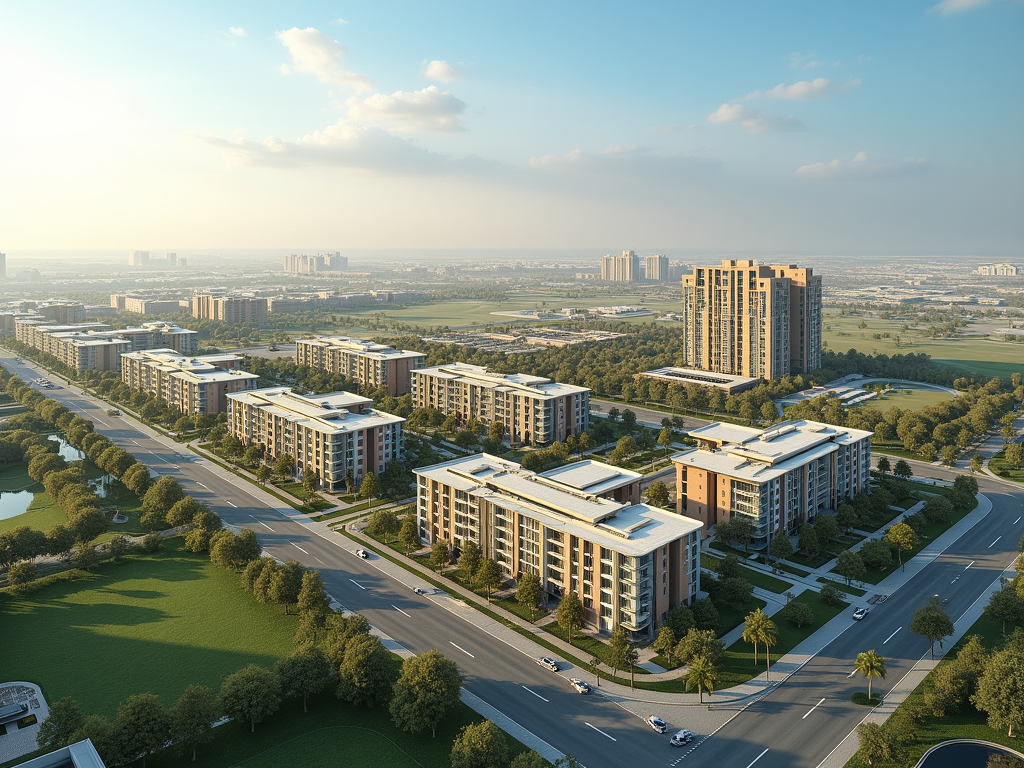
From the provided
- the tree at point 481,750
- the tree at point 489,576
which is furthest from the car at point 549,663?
the tree at point 481,750

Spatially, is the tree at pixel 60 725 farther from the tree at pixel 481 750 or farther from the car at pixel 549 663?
the car at pixel 549 663

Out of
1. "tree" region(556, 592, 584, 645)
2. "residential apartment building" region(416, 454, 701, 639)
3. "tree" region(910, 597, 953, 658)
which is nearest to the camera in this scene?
"tree" region(910, 597, 953, 658)

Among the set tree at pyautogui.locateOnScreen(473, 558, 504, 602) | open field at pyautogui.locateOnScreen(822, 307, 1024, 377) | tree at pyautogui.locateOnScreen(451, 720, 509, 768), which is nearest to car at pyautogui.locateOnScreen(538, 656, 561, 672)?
tree at pyautogui.locateOnScreen(473, 558, 504, 602)

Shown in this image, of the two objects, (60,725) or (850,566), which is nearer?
(60,725)

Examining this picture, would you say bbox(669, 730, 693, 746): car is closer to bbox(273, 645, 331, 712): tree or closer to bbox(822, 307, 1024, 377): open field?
bbox(273, 645, 331, 712): tree

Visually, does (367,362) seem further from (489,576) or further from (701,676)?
(701,676)

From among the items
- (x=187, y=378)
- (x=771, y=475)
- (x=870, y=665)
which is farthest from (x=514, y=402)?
(x=870, y=665)
